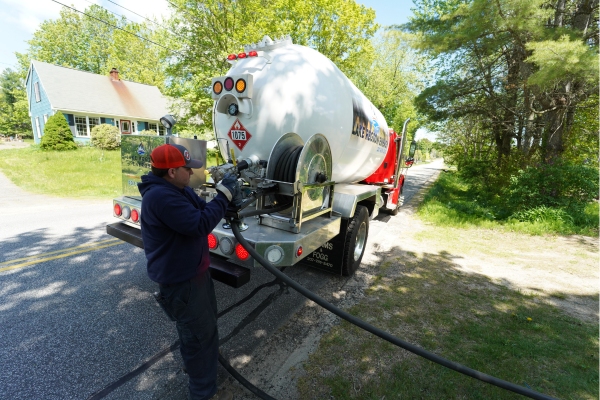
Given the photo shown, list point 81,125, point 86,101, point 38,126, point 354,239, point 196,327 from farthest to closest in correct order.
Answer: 1. point 38,126
2. point 81,125
3. point 86,101
4. point 354,239
5. point 196,327

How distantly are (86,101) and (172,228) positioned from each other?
2682 centimetres

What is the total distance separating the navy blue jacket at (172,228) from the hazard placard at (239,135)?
59.9 inches

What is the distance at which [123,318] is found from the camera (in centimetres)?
317

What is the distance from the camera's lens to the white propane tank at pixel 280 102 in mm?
3289

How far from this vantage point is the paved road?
2371mm

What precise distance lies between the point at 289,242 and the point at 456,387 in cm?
186

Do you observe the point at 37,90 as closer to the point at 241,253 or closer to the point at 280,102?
the point at 280,102

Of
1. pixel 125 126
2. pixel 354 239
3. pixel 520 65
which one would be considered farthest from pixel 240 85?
pixel 125 126

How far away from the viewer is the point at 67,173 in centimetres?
1220

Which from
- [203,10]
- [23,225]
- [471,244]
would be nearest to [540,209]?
[471,244]

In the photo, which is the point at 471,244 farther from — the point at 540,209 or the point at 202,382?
the point at 202,382

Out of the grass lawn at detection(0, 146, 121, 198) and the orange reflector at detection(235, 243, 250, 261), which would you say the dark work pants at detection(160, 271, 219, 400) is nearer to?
the orange reflector at detection(235, 243, 250, 261)

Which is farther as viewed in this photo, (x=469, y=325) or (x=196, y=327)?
(x=469, y=325)

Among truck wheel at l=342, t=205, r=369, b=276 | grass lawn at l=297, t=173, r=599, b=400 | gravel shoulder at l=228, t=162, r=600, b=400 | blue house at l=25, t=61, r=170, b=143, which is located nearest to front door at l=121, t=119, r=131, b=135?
blue house at l=25, t=61, r=170, b=143
